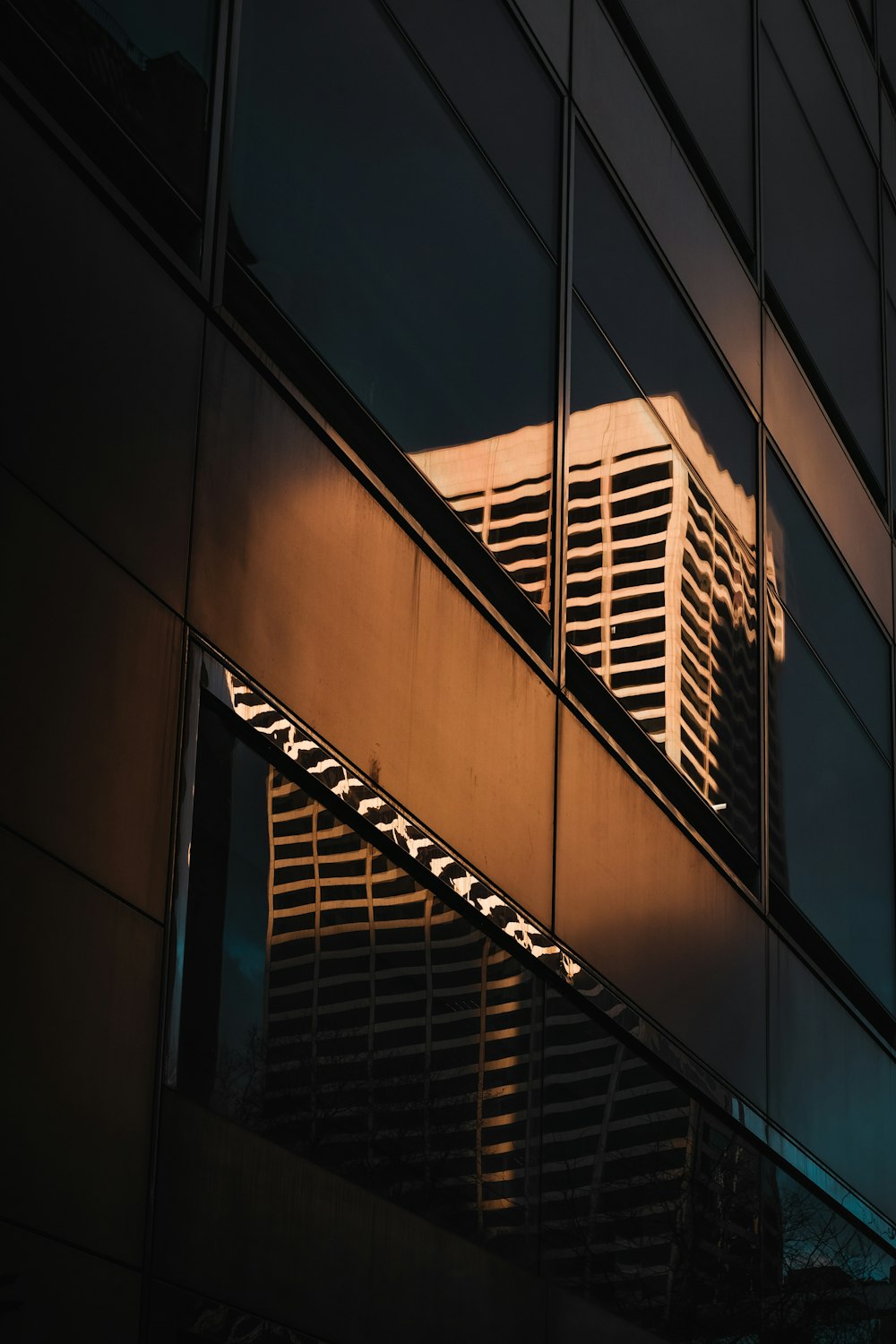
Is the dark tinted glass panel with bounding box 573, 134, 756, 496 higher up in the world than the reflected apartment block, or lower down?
higher up

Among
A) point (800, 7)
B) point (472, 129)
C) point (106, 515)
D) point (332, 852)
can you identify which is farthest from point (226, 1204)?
point (800, 7)

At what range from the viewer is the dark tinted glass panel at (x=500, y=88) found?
1203 centimetres

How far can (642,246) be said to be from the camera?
15.4 m

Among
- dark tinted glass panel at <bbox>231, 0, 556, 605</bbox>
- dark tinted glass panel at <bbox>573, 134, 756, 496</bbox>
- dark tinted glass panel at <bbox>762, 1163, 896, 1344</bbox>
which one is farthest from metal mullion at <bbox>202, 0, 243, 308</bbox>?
dark tinted glass panel at <bbox>762, 1163, 896, 1344</bbox>

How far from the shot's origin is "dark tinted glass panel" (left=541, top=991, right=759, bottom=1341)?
11562 mm

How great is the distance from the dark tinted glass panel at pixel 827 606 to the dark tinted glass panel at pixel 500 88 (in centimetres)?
516

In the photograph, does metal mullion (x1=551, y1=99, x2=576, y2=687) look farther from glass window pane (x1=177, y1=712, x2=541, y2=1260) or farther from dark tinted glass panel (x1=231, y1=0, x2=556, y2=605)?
glass window pane (x1=177, y1=712, x2=541, y2=1260)

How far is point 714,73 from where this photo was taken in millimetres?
17609

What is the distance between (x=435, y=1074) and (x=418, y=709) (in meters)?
2.10

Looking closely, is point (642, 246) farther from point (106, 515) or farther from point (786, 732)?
point (106, 515)

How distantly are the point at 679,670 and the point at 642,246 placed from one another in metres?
3.64

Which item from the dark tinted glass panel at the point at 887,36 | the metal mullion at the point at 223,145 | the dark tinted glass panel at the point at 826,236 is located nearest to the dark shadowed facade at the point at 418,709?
the metal mullion at the point at 223,145

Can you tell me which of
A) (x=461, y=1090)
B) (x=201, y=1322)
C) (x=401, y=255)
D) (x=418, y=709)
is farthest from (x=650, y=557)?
(x=201, y=1322)

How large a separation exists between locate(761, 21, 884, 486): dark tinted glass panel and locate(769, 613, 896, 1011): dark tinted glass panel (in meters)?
3.79
